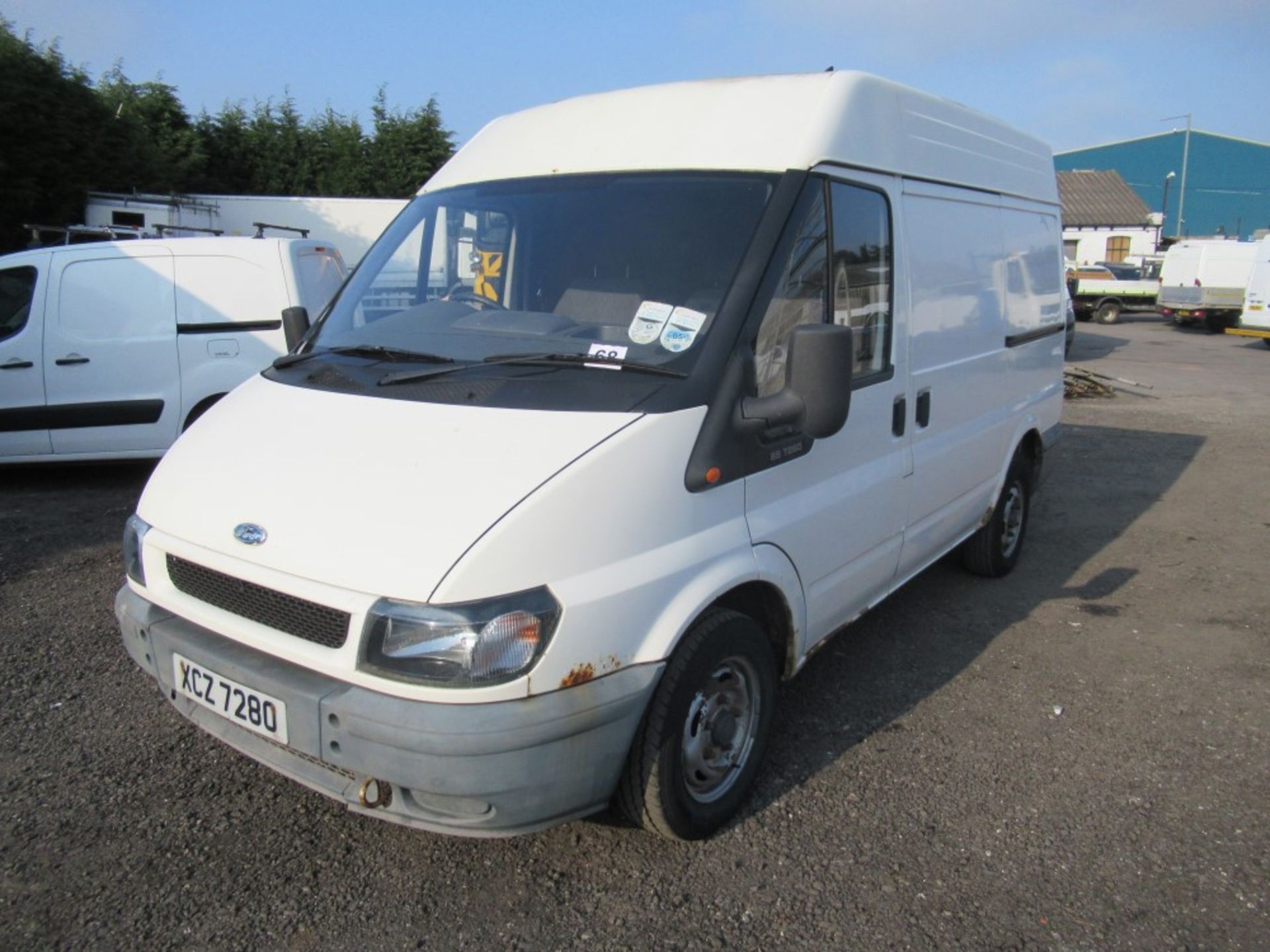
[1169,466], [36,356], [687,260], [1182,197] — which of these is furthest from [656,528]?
[1182,197]

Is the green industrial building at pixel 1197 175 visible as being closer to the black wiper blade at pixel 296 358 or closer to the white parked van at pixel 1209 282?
the white parked van at pixel 1209 282

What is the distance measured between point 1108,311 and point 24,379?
3204 centimetres

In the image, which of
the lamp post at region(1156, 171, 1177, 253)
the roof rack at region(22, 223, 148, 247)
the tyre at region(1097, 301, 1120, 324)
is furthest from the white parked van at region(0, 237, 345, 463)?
the lamp post at region(1156, 171, 1177, 253)

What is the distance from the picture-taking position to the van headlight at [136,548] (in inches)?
121

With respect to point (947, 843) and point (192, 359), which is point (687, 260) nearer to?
point (947, 843)

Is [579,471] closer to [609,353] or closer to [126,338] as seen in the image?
[609,353]

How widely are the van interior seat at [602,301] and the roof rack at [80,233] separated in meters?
10.3

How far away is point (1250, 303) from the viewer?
24.2 m

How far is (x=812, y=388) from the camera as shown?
9.57ft

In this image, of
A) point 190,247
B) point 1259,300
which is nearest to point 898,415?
point 190,247

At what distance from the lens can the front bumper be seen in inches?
95.3

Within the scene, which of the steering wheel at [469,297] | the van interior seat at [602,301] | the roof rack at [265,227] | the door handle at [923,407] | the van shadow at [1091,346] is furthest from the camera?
the van shadow at [1091,346]

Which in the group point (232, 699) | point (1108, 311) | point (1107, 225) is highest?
point (1107, 225)

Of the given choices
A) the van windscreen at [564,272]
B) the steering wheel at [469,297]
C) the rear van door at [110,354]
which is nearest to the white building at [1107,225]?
the rear van door at [110,354]
